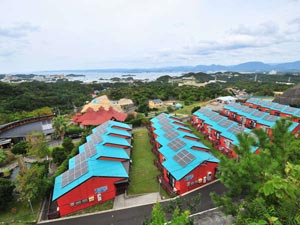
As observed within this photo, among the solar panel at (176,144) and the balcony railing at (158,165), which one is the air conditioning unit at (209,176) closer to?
the solar panel at (176,144)

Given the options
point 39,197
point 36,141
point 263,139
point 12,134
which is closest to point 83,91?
point 12,134

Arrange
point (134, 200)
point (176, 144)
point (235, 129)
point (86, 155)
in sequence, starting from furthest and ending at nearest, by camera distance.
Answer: point (235, 129), point (176, 144), point (86, 155), point (134, 200)

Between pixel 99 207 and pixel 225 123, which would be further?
pixel 225 123

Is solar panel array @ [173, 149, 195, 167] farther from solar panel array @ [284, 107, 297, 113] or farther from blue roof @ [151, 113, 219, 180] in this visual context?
solar panel array @ [284, 107, 297, 113]

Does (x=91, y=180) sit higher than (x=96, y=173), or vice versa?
(x=96, y=173)

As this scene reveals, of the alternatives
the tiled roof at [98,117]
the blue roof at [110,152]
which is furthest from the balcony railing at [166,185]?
the tiled roof at [98,117]

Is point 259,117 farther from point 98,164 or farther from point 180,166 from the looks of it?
point 98,164

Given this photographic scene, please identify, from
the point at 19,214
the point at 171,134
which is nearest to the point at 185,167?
the point at 171,134
